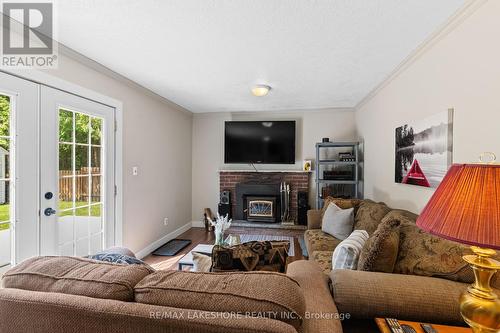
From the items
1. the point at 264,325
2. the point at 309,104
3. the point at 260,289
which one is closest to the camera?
the point at 264,325

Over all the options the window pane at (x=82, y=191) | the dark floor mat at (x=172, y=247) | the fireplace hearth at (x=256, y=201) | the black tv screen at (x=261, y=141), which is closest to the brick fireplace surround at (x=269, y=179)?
the fireplace hearth at (x=256, y=201)

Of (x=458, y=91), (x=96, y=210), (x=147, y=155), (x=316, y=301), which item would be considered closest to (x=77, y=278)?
(x=316, y=301)

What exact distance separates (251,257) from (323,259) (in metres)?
1.31

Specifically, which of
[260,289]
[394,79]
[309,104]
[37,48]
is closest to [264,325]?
[260,289]

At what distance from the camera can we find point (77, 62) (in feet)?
7.63

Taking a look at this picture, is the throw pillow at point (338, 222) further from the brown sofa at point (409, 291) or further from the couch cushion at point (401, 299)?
the couch cushion at point (401, 299)

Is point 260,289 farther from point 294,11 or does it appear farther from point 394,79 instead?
point 394,79

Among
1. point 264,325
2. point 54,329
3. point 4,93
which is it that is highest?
point 4,93

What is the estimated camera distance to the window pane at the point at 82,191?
7.97 ft

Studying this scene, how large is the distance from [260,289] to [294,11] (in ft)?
5.80

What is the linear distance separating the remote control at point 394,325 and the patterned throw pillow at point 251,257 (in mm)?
502

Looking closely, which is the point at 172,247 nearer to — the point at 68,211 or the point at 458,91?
the point at 68,211

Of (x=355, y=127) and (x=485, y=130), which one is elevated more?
(x=355, y=127)

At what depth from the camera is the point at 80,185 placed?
2.46 meters
